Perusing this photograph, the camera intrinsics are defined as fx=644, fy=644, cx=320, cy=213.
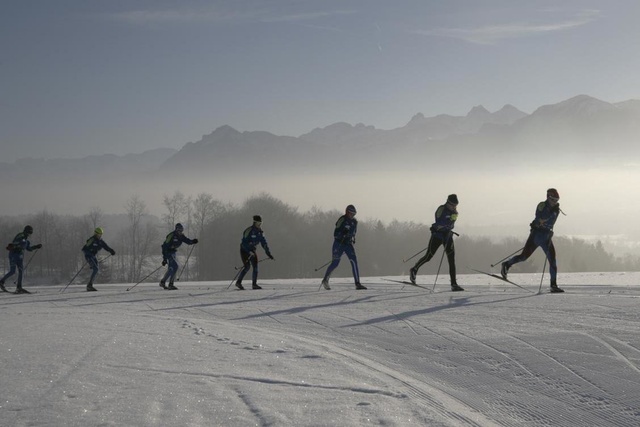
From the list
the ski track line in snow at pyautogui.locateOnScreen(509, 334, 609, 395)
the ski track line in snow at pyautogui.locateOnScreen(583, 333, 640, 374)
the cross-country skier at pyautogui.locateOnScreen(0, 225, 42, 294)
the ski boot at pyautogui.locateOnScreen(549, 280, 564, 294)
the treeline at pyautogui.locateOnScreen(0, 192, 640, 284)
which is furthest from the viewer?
the treeline at pyautogui.locateOnScreen(0, 192, 640, 284)

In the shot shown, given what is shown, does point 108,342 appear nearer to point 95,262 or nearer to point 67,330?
point 67,330

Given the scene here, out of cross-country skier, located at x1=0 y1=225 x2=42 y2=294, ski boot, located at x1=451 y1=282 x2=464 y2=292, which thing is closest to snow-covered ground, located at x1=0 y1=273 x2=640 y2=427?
ski boot, located at x1=451 y1=282 x2=464 y2=292

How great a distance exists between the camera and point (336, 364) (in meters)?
8.30

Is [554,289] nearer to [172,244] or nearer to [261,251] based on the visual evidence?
[172,244]

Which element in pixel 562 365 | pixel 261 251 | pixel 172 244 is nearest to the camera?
pixel 562 365

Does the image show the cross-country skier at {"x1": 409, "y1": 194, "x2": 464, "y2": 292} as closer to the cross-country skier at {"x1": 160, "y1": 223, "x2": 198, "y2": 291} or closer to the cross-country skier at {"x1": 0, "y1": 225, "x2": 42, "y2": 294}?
the cross-country skier at {"x1": 160, "y1": 223, "x2": 198, "y2": 291}

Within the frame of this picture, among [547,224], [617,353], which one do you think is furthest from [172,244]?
[617,353]

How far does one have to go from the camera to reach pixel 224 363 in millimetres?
8297

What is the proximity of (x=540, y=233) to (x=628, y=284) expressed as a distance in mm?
2918

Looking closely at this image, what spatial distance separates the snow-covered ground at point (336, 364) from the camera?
20.6 feet

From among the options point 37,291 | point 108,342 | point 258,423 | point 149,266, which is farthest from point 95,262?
point 149,266

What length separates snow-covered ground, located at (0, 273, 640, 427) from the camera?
6285 mm

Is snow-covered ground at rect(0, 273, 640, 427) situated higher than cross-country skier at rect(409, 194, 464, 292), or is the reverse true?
cross-country skier at rect(409, 194, 464, 292)

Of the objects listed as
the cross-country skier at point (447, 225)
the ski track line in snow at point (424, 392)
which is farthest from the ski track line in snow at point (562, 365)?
the cross-country skier at point (447, 225)
